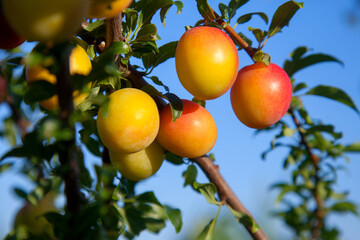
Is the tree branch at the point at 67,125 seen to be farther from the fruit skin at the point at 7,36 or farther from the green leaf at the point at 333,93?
the green leaf at the point at 333,93

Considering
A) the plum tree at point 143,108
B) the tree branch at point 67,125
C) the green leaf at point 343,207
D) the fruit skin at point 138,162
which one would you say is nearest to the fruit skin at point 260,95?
the plum tree at point 143,108

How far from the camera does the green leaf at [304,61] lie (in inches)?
40.6

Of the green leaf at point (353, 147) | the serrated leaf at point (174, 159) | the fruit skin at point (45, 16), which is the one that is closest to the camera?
the fruit skin at point (45, 16)

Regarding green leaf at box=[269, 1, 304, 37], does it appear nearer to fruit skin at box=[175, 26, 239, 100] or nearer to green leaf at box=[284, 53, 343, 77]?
fruit skin at box=[175, 26, 239, 100]

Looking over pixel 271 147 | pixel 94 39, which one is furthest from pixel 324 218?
pixel 94 39

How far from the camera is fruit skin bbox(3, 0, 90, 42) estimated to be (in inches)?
13.7

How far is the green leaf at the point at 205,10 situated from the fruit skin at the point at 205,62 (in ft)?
0.21

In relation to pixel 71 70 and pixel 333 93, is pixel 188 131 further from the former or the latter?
pixel 333 93

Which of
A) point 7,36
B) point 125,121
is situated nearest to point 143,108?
point 125,121

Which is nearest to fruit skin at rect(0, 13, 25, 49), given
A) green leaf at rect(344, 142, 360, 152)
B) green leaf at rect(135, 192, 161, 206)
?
green leaf at rect(135, 192, 161, 206)

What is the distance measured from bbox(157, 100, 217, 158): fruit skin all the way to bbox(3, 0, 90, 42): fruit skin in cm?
38

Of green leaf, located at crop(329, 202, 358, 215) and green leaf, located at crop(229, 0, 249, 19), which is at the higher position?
green leaf, located at crop(229, 0, 249, 19)

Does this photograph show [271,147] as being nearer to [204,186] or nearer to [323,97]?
[323,97]

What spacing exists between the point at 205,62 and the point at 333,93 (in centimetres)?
55
